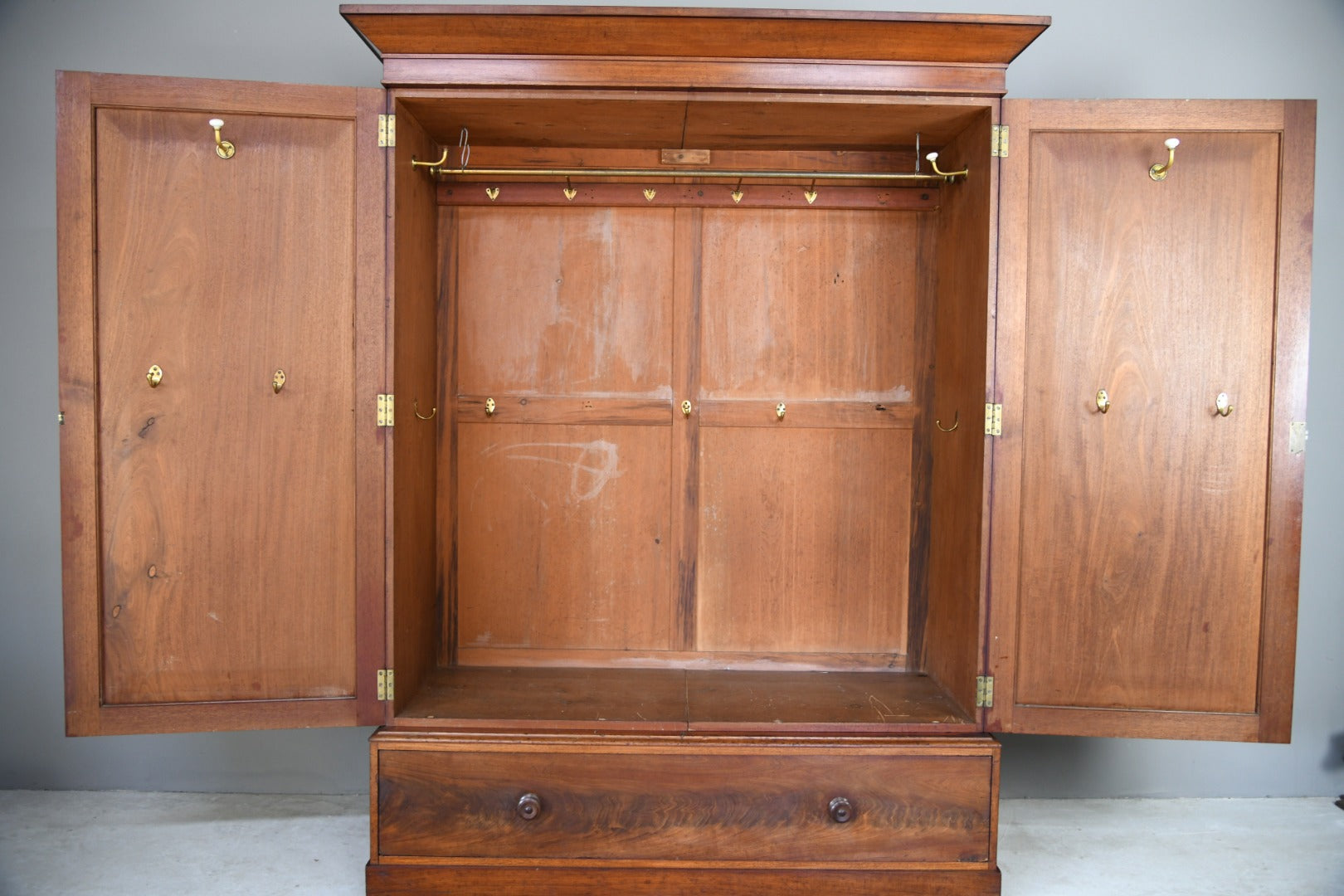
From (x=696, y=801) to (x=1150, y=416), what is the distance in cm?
156

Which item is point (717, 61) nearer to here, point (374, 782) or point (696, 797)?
point (696, 797)

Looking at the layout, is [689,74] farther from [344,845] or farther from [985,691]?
[344,845]

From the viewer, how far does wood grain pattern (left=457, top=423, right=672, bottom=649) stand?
8.73 ft

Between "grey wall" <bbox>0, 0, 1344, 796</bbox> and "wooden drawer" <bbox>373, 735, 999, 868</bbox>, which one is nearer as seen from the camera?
"wooden drawer" <bbox>373, 735, 999, 868</bbox>

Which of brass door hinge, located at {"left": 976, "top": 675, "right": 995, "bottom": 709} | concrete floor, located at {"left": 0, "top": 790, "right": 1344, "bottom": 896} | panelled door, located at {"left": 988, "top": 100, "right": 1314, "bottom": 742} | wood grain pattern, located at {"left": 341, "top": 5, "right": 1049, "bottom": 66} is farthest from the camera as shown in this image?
concrete floor, located at {"left": 0, "top": 790, "right": 1344, "bottom": 896}

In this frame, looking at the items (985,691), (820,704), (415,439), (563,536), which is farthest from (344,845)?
(985,691)

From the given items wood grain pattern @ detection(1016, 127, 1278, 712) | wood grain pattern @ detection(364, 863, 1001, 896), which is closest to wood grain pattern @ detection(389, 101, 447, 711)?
wood grain pattern @ detection(364, 863, 1001, 896)

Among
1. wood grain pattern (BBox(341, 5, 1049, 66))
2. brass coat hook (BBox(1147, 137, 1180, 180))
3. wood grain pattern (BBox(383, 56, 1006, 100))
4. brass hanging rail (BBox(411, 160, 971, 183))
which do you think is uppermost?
wood grain pattern (BBox(341, 5, 1049, 66))

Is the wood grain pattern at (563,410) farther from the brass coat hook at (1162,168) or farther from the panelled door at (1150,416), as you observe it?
the brass coat hook at (1162,168)

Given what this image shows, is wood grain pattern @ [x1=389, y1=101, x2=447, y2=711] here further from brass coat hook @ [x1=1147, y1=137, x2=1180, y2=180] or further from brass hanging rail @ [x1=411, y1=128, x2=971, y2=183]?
brass coat hook @ [x1=1147, y1=137, x2=1180, y2=180]

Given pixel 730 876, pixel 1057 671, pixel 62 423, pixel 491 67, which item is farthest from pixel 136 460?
pixel 1057 671

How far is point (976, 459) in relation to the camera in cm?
220

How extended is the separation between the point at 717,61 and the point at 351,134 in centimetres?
95

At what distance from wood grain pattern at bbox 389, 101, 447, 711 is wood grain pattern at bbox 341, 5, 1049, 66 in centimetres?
25
